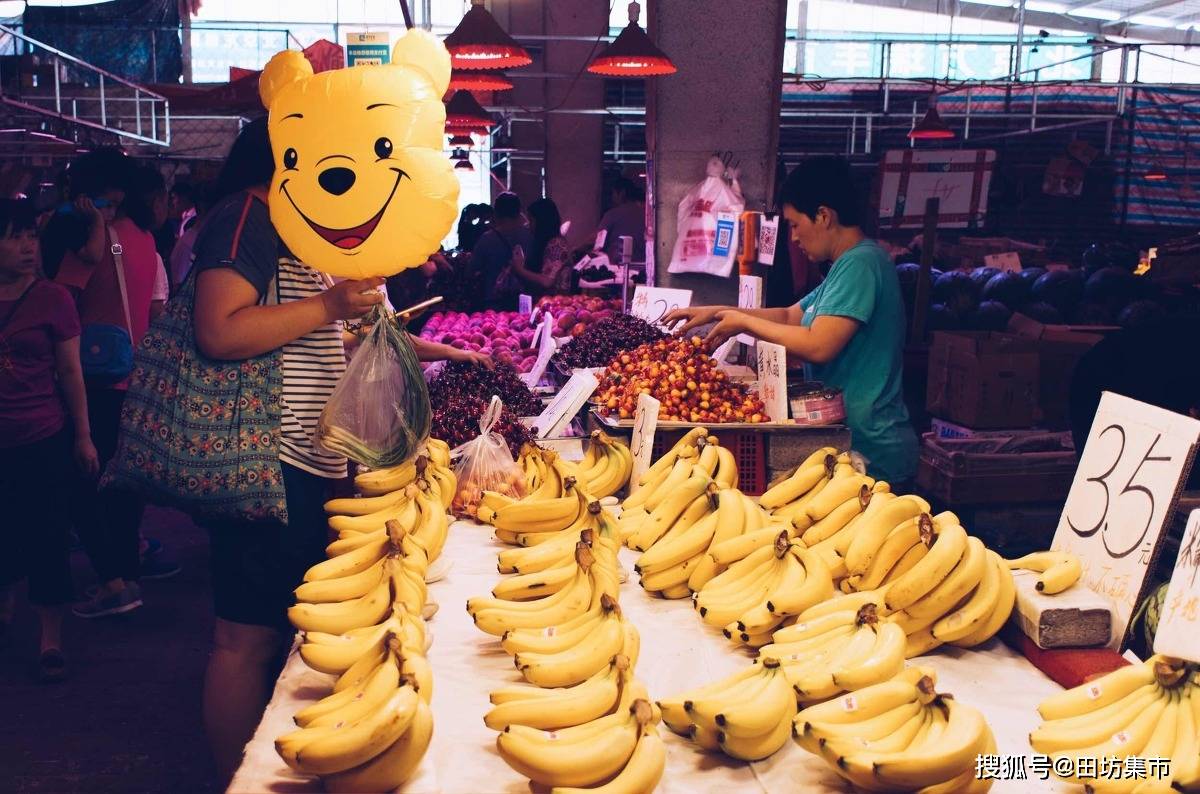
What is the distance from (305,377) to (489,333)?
3.80 meters

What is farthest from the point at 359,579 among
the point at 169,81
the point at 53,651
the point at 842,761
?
the point at 169,81

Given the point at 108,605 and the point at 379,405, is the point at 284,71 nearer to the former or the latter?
the point at 379,405

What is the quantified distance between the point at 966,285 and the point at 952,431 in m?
3.21

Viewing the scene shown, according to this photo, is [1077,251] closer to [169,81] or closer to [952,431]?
[952,431]

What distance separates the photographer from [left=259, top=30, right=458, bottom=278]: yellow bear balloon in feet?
8.25

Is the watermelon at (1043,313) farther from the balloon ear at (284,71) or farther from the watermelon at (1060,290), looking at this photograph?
the balloon ear at (284,71)

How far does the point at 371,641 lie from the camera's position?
2.02 m

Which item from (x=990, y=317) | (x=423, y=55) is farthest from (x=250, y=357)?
(x=990, y=317)

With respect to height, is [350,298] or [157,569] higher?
[350,298]

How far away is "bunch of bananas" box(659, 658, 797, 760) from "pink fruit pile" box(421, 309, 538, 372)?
3698mm

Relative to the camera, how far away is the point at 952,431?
21.4 ft

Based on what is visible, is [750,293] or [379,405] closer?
[379,405]

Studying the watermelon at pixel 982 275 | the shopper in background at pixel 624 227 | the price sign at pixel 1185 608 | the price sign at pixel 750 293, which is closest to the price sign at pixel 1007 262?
the watermelon at pixel 982 275

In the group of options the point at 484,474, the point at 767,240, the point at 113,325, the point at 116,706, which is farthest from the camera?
the point at 767,240
